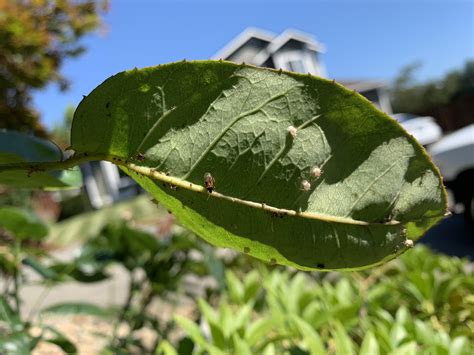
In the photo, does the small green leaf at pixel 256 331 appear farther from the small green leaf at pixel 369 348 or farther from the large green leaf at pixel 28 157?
the large green leaf at pixel 28 157

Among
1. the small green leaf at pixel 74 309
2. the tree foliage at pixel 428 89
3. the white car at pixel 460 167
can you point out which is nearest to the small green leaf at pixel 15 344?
the small green leaf at pixel 74 309

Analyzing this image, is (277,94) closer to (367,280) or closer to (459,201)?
(367,280)

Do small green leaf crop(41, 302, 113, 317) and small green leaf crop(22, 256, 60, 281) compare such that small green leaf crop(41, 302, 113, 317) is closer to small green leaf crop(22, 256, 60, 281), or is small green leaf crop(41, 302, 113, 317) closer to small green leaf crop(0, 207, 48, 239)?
small green leaf crop(22, 256, 60, 281)

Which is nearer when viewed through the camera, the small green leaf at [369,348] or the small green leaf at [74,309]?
the small green leaf at [369,348]

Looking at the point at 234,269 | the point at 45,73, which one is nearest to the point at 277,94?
the point at 234,269

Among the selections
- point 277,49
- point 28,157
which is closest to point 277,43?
point 277,49

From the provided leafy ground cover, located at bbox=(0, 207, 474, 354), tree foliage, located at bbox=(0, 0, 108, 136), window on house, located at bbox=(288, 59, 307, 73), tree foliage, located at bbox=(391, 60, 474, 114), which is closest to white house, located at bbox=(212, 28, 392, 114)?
window on house, located at bbox=(288, 59, 307, 73)
